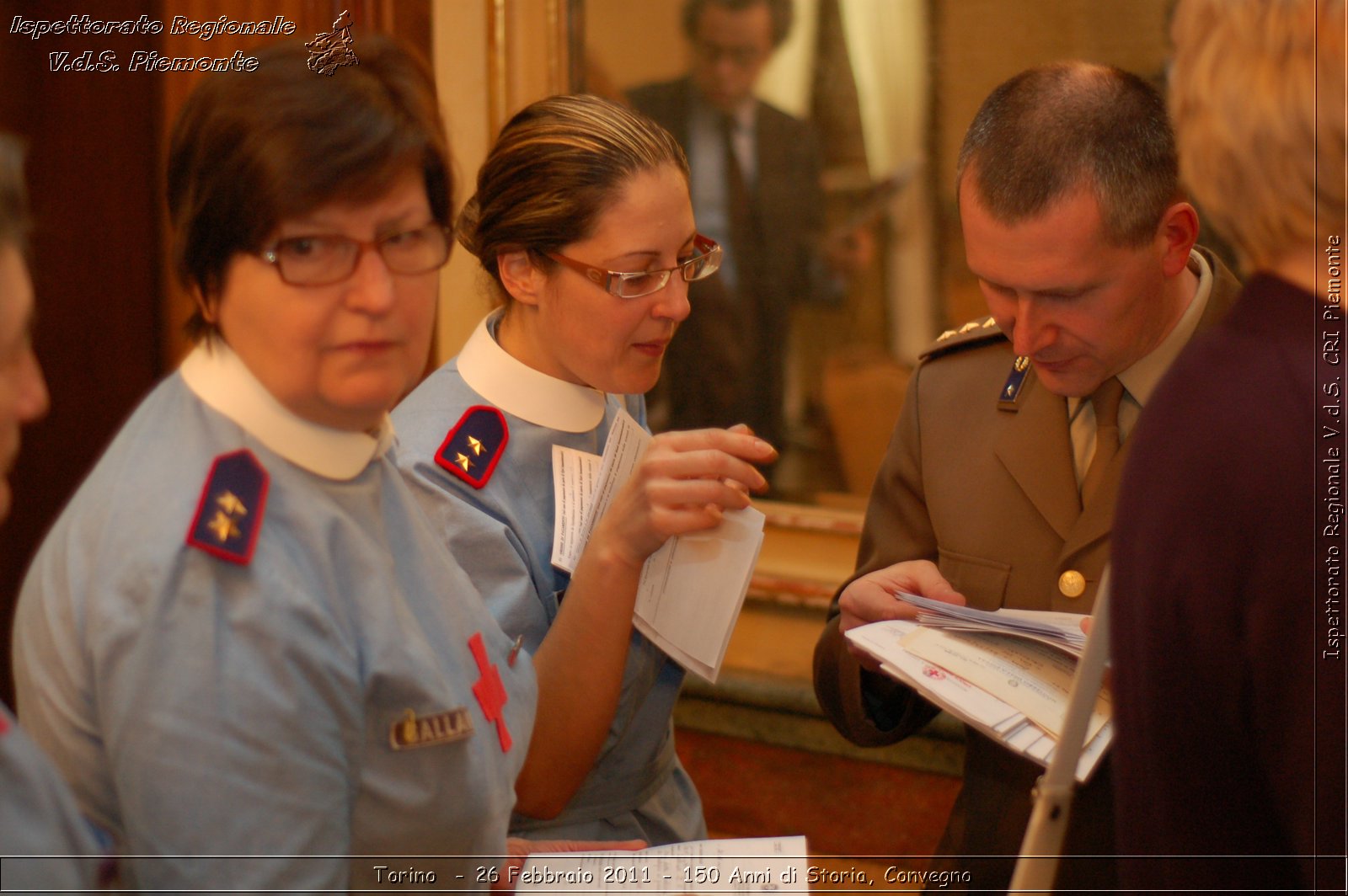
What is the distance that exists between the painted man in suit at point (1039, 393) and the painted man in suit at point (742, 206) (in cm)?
109

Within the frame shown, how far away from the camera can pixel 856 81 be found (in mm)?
2934

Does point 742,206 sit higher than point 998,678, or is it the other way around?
point 742,206

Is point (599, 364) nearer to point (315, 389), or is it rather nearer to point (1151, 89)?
point (315, 389)

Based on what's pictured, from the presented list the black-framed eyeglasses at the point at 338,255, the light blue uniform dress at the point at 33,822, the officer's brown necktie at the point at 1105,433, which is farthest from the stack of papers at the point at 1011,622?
the light blue uniform dress at the point at 33,822

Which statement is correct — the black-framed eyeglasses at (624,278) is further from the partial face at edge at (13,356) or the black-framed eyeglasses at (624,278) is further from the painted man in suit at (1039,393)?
the partial face at edge at (13,356)

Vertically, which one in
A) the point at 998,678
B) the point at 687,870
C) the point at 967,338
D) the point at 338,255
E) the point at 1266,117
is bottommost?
the point at 687,870

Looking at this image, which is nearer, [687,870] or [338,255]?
[338,255]

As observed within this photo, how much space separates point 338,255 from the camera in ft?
3.67

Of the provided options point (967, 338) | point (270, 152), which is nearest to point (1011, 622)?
point (967, 338)

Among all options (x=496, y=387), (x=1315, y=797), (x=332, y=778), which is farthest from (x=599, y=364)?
(x=1315, y=797)

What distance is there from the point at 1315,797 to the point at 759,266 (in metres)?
2.29

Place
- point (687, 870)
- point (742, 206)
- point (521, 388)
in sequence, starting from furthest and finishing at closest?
point (742, 206)
point (521, 388)
point (687, 870)

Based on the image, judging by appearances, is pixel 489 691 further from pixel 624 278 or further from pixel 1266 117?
pixel 1266 117

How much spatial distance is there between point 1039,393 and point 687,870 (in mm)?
1000
